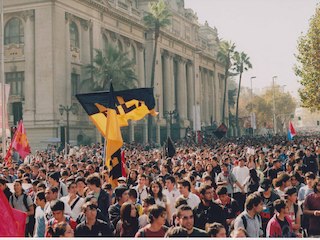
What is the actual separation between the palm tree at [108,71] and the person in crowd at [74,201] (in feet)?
112

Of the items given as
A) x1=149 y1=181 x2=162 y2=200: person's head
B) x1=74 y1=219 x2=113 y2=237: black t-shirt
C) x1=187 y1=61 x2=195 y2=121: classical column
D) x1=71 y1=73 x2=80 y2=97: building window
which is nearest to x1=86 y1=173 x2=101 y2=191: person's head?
x1=149 y1=181 x2=162 y2=200: person's head

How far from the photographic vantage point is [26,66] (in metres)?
40.4

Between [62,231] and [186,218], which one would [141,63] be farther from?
[62,231]

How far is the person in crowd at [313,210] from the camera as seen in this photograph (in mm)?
7801

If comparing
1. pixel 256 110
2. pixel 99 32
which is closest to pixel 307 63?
pixel 99 32

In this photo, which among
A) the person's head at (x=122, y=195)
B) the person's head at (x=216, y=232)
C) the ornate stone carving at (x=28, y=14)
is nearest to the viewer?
the person's head at (x=216, y=232)

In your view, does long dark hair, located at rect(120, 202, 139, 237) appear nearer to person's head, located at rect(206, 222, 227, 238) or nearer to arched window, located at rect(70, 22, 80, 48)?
person's head, located at rect(206, 222, 227, 238)

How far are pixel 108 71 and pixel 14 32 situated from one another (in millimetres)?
8950

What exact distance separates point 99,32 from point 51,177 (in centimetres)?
3772

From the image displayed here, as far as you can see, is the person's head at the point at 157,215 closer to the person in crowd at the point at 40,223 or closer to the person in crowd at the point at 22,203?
the person in crowd at the point at 40,223

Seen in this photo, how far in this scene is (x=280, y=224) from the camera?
21.8 feet

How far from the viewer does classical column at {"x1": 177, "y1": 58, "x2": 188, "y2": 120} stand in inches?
2753

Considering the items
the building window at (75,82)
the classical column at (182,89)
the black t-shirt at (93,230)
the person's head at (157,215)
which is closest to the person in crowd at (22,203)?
the black t-shirt at (93,230)

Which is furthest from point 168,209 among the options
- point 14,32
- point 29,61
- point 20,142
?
point 14,32
